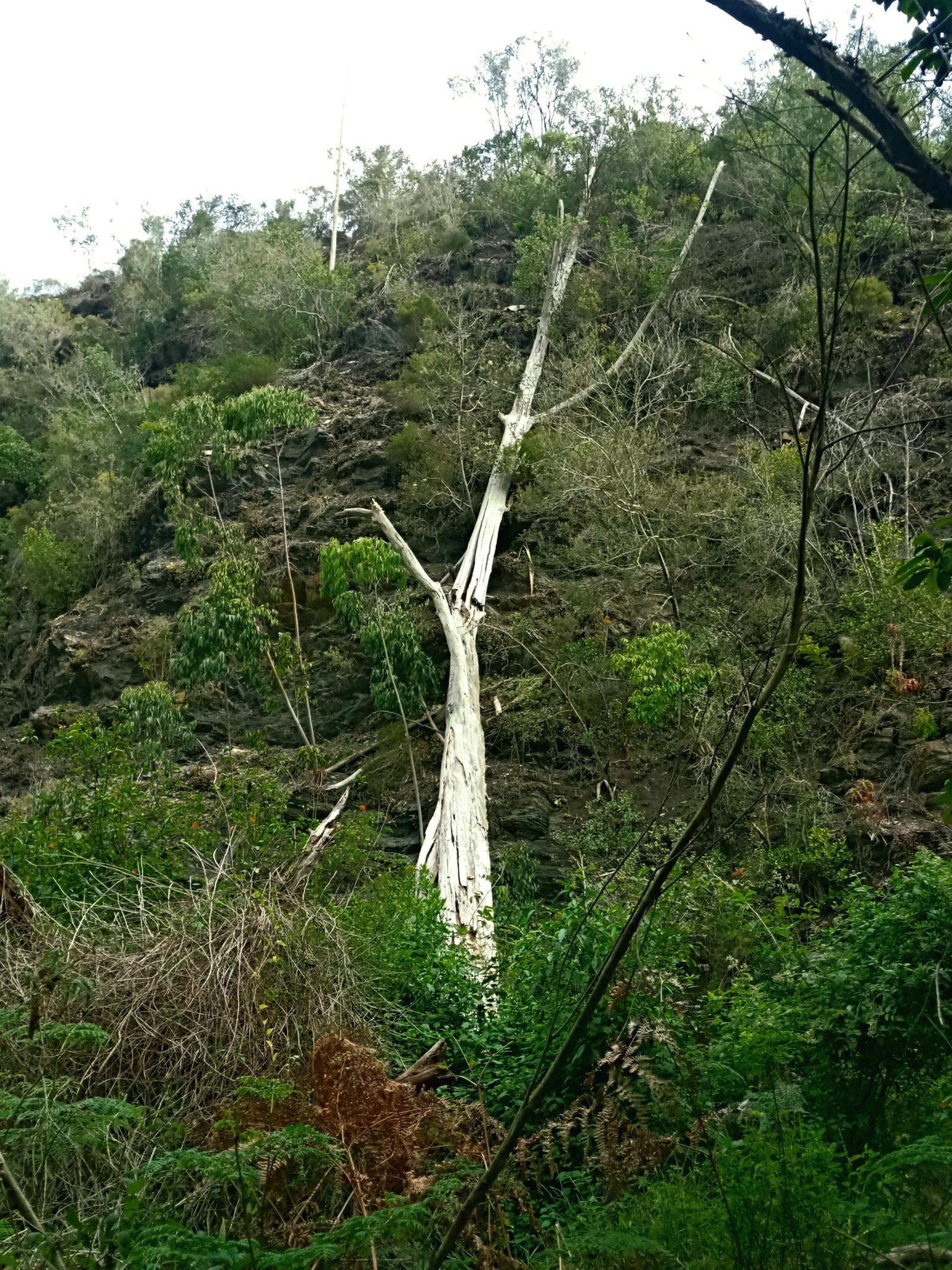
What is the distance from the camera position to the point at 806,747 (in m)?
13.1

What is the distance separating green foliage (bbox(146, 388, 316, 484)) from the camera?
19.1 metres

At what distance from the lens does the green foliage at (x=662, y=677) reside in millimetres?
12078

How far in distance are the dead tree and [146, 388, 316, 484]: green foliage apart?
3.27m

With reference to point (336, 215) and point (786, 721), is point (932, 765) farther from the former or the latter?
point (336, 215)

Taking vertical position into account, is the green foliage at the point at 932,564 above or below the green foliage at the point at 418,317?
below

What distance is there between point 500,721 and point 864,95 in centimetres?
1230

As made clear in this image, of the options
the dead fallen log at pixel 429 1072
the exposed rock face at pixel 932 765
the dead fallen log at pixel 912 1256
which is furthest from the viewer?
the exposed rock face at pixel 932 765

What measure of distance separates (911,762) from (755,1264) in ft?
32.9

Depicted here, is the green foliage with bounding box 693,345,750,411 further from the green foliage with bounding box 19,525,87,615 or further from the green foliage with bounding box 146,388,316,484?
the green foliage with bounding box 19,525,87,615

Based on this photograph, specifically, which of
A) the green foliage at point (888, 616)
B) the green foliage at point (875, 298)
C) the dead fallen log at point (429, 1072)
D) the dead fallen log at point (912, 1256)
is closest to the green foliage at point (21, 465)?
the green foliage at point (875, 298)

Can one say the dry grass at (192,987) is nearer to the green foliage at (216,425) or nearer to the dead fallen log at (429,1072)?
the dead fallen log at (429,1072)

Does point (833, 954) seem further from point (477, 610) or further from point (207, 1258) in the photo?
point (477, 610)

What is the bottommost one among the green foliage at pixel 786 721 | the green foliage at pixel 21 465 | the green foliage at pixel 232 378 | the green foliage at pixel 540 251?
the green foliage at pixel 786 721

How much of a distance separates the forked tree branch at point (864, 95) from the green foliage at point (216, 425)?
1697 centimetres
